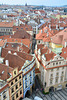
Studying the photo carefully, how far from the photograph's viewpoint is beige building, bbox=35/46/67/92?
178ft

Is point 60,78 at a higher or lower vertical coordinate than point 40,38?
lower

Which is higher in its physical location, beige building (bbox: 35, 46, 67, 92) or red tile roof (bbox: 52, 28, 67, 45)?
red tile roof (bbox: 52, 28, 67, 45)

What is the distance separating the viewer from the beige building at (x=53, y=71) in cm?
5419

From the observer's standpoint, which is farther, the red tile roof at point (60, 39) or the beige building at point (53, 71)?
the red tile roof at point (60, 39)

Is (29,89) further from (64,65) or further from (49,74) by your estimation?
(64,65)

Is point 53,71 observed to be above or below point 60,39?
below

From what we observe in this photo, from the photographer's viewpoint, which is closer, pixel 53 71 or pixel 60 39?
pixel 53 71

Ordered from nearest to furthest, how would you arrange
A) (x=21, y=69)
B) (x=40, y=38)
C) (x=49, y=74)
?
1. (x=21, y=69)
2. (x=49, y=74)
3. (x=40, y=38)

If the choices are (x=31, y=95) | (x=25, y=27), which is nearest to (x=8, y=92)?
(x=31, y=95)

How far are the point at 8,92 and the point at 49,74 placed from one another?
19.0 metres

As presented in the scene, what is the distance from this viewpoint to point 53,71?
5550cm

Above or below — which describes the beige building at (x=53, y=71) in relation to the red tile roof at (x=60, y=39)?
A: below

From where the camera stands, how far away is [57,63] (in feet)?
180

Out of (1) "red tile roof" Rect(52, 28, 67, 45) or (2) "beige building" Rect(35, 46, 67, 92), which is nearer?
(2) "beige building" Rect(35, 46, 67, 92)
